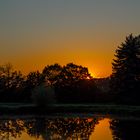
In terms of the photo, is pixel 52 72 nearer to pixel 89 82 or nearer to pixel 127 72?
pixel 89 82

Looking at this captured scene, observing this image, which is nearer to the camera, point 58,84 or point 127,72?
point 127,72

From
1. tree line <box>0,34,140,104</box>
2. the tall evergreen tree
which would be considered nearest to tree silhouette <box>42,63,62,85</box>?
tree line <box>0,34,140,104</box>

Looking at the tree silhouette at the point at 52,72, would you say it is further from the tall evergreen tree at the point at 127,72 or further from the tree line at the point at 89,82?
the tall evergreen tree at the point at 127,72

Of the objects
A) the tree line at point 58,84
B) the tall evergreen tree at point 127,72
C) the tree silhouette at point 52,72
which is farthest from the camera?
the tree silhouette at point 52,72

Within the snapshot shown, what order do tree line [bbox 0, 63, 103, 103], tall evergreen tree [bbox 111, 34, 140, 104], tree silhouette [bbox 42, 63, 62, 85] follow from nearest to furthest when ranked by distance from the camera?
tall evergreen tree [bbox 111, 34, 140, 104], tree line [bbox 0, 63, 103, 103], tree silhouette [bbox 42, 63, 62, 85]

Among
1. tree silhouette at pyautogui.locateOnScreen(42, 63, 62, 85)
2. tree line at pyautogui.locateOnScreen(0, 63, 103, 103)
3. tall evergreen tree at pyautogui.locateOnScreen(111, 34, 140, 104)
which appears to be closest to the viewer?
tall evergreen tree at pyautogui.locateOnScreen(111, 34, 140, 104)

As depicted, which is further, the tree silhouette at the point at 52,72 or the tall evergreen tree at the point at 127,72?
the tree silhouette at the point at 52,72

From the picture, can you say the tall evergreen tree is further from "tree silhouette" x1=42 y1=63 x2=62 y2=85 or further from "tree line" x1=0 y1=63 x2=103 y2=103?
"tree silhouette" x1=42 y1=63 x2=62 y2=85

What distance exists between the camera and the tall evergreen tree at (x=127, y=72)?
2347 inches

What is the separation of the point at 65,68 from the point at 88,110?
3412 cm

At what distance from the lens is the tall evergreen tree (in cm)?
5962

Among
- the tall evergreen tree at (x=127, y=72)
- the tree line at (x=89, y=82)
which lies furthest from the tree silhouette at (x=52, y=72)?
the tall evergreen tree at (x=127, y=72)

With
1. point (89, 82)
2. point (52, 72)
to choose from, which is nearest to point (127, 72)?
point (89, 82)

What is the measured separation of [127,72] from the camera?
203 ft
